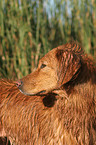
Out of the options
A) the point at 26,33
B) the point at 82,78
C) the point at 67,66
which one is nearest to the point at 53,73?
the point at 67,66

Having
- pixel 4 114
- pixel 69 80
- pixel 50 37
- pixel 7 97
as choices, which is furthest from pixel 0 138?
pixel 50 37

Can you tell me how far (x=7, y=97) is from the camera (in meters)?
2.74

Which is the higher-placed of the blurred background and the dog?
the blurred background

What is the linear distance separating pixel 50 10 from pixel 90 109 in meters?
3.01

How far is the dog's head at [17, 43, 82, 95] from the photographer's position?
6.98ft

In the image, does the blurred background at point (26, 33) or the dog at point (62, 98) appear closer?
the dog at point (62, 98)

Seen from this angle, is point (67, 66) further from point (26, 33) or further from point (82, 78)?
point (26, 33)

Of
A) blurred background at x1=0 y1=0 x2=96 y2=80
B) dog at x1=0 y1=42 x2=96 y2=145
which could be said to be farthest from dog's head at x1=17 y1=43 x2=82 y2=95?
blurred background at x1=0 y1=0 x2=96 y2=80

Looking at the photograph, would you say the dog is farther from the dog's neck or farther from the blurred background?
the blurred background

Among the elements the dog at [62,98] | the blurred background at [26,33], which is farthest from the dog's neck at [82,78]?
the blurred background at [26,33]

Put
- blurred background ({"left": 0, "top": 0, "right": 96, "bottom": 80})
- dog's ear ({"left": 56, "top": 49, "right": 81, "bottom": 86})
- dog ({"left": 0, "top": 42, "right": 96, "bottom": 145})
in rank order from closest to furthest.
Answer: dog's ear ({"left": 56, "top": 49, "right": 81, "bottom": 86}) < dog ({"left": 0, "top": 42, "right": 96, "bottom": 145}) < blurred background ({"left": 0, "top": 0, "right": 96, "bottom": 80})

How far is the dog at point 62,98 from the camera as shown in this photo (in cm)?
221

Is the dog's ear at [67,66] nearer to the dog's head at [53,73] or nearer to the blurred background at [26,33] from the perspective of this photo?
the dog's head at [53,73]

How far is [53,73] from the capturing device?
→ 2.26 meters
